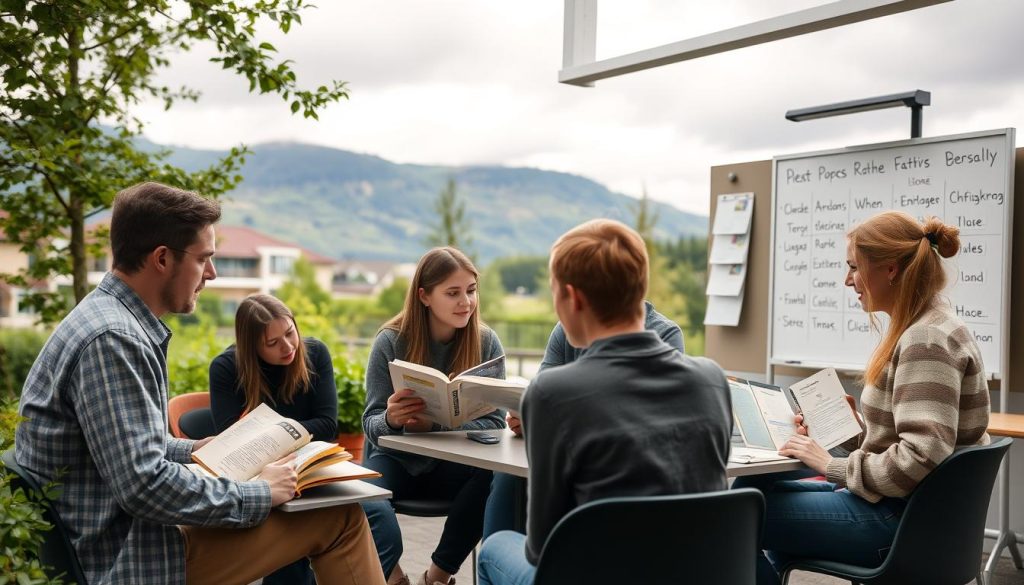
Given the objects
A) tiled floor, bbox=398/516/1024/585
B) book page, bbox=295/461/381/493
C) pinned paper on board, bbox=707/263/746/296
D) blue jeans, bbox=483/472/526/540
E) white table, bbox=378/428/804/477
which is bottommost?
tiled floor, bbox=398/516/1024/585

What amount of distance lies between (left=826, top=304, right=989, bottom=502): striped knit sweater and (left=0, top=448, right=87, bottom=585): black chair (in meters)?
1.72

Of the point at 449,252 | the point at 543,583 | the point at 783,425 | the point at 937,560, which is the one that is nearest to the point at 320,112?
the point at 449,252

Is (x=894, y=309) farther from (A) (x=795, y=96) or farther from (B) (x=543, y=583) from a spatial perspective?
(A) (x=795, y=96)

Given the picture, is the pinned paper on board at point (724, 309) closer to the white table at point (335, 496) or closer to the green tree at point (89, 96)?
the green tree at point (89, 96)

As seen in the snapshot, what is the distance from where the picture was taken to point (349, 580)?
6.85 ft

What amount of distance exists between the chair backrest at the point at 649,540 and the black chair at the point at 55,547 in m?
0.94

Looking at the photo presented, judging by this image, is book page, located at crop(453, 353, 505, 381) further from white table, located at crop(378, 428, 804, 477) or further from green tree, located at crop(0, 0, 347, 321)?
green tree, located at crop(0, 0, 347, 321)

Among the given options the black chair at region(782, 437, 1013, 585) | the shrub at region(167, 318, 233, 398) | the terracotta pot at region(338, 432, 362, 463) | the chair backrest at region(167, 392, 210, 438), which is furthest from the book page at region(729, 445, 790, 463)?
the shrub at region(167, 318, 233, 398)

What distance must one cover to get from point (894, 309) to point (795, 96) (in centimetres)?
3910

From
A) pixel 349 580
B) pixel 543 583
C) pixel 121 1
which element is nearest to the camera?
pixel 543 583

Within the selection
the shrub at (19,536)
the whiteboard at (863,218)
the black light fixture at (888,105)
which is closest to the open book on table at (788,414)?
the shrub at (19,536)

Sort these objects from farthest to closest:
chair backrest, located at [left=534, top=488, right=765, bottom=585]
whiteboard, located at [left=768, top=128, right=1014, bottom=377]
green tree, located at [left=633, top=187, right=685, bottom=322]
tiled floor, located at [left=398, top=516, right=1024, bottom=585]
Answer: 1. green tree, located at [left=633, top=187, right=685, bottom=322]
2. whiteboard, located at [left=768, top=128, right=1014, bottom=377]
3. tiled floor, located at [left=398, top=516, right=1024, bottom=585]
4. chair backrest, located at [left=534, top=488, right=765, bottom=585]

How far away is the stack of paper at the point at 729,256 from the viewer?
497 cm

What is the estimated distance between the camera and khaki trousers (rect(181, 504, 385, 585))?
1.95m
